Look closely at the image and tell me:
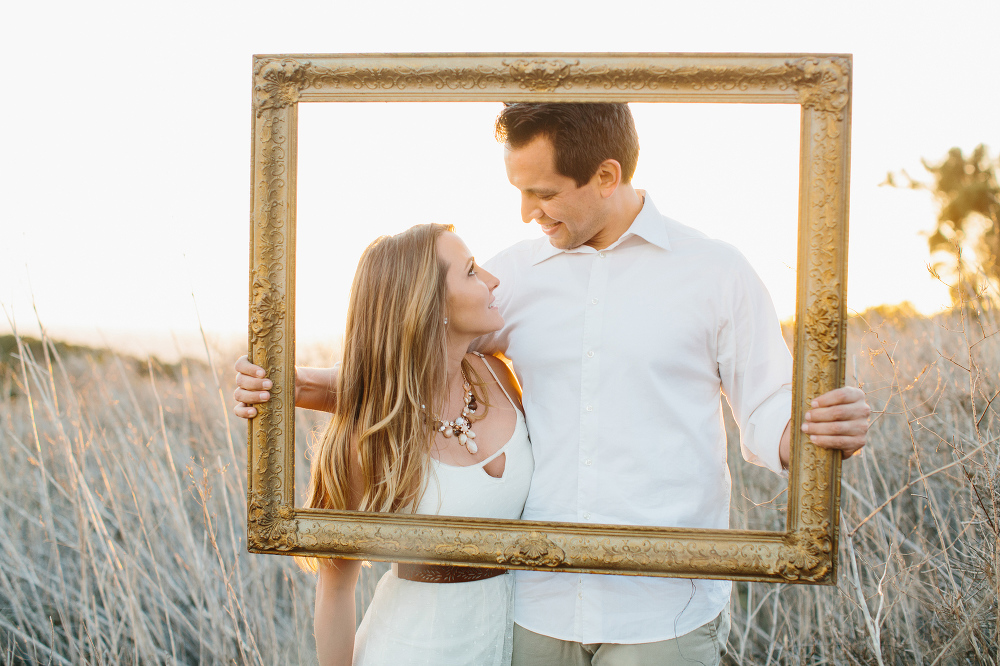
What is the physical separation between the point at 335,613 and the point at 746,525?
52.0 inches

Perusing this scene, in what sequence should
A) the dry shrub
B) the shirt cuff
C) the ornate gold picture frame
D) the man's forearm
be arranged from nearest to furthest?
1. the ornate gold picture frame
2. the shirt cuff
3. the man's forearm
4. the dry shrub

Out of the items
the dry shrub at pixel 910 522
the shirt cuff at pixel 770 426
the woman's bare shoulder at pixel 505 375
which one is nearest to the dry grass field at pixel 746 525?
the dry shrub at pixel 910 522

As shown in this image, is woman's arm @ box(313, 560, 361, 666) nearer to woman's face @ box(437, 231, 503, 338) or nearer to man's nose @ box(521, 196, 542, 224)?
woman's face @ box(437, 231, 503, 338)

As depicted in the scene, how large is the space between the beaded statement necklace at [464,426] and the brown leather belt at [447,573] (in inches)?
14.9

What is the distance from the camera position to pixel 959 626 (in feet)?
6.93

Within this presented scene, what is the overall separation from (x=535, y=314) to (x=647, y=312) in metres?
0.33

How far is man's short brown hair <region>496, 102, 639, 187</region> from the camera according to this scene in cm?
151

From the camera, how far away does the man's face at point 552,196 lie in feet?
5.08

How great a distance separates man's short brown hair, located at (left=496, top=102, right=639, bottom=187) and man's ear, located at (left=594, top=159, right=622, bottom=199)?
0.5 inches

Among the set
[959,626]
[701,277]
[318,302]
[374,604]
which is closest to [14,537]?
[374,604]

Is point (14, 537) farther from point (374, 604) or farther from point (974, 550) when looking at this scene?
point (974, 550)

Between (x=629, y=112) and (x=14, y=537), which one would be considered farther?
(x=14, y=537)

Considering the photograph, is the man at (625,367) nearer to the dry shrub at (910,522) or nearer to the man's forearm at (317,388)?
the man's forearm at (317,388)

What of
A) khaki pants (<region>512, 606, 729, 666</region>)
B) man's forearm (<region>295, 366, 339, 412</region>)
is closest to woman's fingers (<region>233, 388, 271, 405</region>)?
man's forearm (<region>295, 366, 339, 412</region>)
